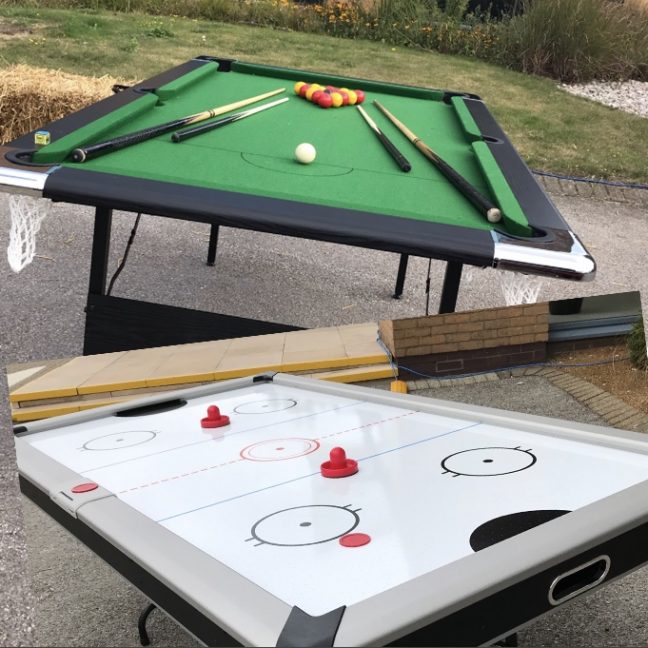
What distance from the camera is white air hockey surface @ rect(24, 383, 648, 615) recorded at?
860 mm

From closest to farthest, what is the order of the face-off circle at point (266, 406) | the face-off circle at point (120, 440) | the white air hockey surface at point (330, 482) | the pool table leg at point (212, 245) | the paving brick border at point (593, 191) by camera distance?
the white air hockey surface at point (330, 482) → the face-off circle at point (120, 440) → the face-off circle at point (266, 406) → the pool table leg at point (212, 245) → the paving brick border at point (593, 191)

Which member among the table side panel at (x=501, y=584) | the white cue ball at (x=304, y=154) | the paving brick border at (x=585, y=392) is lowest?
the paving brick border at (x=585, y=392)

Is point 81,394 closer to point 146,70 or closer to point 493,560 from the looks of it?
point 493,560

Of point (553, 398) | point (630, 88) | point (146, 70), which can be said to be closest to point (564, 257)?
point (553, 398)

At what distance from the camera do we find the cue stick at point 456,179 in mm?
1920

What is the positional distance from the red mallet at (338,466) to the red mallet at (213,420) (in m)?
0.32

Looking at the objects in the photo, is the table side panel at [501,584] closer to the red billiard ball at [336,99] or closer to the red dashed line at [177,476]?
the red dashed line at [177,476]

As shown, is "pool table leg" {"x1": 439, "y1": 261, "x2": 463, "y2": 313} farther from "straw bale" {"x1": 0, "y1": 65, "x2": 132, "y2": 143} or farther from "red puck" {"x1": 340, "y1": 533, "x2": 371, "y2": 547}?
"straw bale" {"x1": 0, "y1": 65, "x2": 132, "y2": 143}

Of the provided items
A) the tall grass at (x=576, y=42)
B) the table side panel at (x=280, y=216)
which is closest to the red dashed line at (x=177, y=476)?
the table side panel at (x=280, y=216)

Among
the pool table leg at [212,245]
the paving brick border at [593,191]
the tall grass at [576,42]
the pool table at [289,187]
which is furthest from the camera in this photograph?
the tall grass at [576,42]

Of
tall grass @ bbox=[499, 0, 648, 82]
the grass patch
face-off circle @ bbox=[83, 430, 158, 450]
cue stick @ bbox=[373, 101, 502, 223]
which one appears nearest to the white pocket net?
face-off circle @ bbox=[83, 430, 158, 450]

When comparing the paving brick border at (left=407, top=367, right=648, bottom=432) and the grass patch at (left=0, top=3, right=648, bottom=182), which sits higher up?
the grass patch at (left=0, top=3, right=648, bottom=182)

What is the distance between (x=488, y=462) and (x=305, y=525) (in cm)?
31

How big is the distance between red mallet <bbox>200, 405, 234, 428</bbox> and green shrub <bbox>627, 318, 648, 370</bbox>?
0.89m
